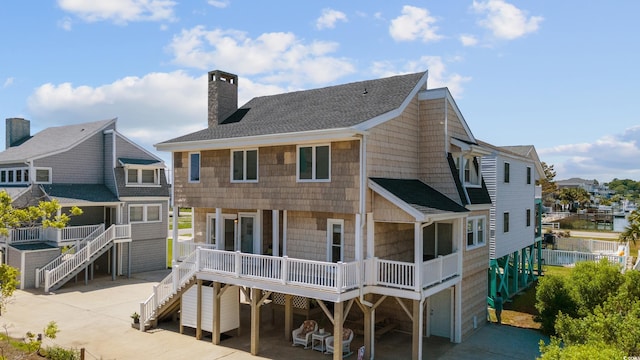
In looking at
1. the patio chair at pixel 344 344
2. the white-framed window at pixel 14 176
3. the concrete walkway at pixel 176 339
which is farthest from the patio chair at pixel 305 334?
the white-framed window at pixel 14 176

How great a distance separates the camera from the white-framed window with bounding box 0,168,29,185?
1098 inches

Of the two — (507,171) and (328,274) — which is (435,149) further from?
(507,171)

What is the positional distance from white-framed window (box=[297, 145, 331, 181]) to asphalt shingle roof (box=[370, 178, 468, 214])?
170 centimetres

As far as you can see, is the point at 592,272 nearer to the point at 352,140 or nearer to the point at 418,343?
the point at 418,343

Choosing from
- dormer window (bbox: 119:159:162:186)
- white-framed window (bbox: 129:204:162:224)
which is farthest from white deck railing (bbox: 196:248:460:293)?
dormer window (bbox: 119:159:162:186)

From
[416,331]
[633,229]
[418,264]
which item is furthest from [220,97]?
[633,229]

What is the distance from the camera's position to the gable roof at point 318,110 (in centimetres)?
1571

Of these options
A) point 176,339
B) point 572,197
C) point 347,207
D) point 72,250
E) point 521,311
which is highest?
point 347,207

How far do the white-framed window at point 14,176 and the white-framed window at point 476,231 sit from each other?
25742 millimetres

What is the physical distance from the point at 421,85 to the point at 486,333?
1025 cm

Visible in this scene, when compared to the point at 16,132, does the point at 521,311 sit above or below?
below

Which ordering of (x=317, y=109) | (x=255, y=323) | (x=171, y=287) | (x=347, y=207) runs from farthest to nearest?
(x=171, y=287) → (x=317, y=109) → (x=255, y=323) → (x=347, y=207)

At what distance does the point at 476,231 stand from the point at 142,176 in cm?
2261

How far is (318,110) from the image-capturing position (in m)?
17.8
